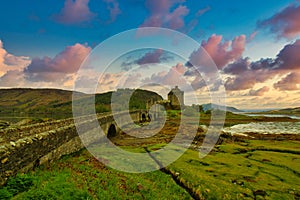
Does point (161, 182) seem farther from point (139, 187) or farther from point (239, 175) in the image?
point (239, 175)

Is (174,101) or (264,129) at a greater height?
(174,101)

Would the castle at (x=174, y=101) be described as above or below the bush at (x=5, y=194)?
above

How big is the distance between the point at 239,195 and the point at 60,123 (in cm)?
2377

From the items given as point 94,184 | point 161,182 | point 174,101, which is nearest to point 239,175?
point 161,182

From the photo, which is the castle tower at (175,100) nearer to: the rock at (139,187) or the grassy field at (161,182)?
the grassy field at (161,182)

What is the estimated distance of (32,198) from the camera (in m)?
9.05

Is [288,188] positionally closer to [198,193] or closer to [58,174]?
[198,193]

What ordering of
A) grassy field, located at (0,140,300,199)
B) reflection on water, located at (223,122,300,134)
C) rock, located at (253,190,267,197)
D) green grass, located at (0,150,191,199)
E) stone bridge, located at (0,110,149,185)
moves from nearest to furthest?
green grass, located at (0,150,191,199) → stone bridge, located at (0,110,149,185) → grassy field, located at (0,140,300,199) → rock, located at (253,190,267,197) → reflection on water, located at (223,122,300,134)

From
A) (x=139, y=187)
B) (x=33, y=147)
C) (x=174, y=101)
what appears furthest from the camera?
(x=174, y=101)

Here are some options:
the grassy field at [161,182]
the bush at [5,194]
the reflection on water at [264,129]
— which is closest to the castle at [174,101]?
the reflection on water at [264,129]

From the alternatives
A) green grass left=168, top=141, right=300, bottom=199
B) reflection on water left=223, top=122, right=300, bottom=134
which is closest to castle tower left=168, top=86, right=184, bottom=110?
reflection on water left=223, top=122, right=300, bottom=134

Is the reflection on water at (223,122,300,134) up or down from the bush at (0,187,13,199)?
down

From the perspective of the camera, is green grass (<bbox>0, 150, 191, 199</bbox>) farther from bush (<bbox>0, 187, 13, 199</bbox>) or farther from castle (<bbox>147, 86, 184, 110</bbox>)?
castle (<bbox>147, 86, 184, 110</bbox>)

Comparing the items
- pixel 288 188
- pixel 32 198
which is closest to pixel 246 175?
pixel 288 188
